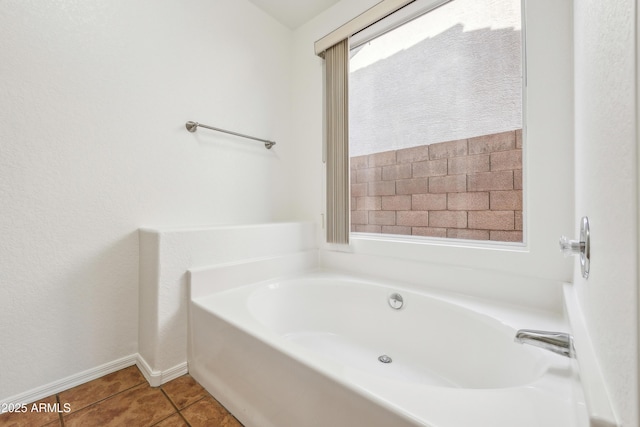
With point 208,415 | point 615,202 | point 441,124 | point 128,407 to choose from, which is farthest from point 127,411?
point 441,124

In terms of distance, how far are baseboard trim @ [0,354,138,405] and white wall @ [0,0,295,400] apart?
24mm

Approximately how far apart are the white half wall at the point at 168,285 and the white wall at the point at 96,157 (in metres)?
0.16

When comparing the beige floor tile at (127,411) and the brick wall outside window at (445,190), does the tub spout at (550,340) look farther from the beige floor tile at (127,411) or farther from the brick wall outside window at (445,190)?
the beige floor tile at (127,411)

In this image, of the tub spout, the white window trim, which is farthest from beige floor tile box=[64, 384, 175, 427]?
the white window trim

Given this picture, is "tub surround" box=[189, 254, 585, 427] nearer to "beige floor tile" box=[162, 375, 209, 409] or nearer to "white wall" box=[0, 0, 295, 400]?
"beige floor tile" box=[162, 375, 209, 409]

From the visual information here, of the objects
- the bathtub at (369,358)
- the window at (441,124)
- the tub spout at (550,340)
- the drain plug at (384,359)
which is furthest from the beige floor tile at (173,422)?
the window at (441,124)

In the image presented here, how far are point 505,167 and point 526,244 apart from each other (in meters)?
0.38

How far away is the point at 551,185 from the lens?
1162 mm

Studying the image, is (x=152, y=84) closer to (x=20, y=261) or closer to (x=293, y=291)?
(x=20, y=261)

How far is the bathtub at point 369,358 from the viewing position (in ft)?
2.08

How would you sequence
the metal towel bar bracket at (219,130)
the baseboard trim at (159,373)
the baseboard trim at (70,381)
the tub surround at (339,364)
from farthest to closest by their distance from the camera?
the metal towel bar bracket at (219,130) → the baseboard trim at (159,373) → the baseboard trim at (70,381) → the tub surround at (339,364)

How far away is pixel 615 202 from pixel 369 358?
1.26 meters

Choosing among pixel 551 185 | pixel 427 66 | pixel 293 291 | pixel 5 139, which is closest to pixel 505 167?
pixel 551 185

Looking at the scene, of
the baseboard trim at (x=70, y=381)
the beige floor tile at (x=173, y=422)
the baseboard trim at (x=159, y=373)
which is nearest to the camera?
the beige floor tile at (x=173, y=422)
